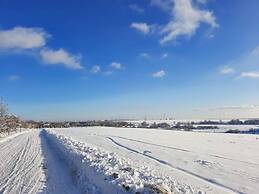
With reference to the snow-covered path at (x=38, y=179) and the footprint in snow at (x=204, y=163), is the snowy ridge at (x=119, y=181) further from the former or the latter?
the footprint in snow at (x=204, y=163)

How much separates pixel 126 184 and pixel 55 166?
9.02 meters

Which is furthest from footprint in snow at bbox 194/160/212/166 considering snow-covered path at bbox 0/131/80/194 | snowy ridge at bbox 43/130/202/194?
snow-covered path at bbox 0/131/80/194

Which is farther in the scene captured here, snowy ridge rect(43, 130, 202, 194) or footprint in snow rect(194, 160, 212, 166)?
footprint in snow rect(194, 160, 212, 166)

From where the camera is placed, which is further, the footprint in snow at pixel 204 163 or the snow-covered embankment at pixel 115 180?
the footprint in snow at pixel 204 163

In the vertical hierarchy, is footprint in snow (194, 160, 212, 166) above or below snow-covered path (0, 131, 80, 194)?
above

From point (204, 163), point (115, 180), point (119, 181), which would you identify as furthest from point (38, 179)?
point (204, 163)

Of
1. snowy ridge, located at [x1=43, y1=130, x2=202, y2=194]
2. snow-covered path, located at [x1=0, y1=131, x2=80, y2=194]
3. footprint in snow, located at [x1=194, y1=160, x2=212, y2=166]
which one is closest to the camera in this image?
snowy ridge, located at [x1=43, y1=130, x2=202, y2=194]

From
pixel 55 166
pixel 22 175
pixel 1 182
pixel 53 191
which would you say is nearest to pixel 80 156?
pixel 55 166

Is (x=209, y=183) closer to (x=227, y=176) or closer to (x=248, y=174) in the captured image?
(x=227, y=176)

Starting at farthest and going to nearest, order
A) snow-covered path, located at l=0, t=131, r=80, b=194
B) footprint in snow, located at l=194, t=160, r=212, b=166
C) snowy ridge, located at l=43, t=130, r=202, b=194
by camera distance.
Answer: footprint in snow, located at l=194, t=160, r=212, b=166 < snow-covered path, located at l=0, t=131, r=80, b=194 < snowy ridge, located at l=43, t=130, r=202, b=194

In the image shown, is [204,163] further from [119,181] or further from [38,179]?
[119,181]

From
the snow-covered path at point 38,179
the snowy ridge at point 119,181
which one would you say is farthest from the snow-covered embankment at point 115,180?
the snow-covered path at point 38,179

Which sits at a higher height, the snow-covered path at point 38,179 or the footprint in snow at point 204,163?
the footprint in snow at point 204,163

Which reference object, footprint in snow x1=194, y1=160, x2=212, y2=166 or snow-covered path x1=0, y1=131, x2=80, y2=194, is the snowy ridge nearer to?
snow-covered path x1=0, y1=131, x2=80, y2=194
